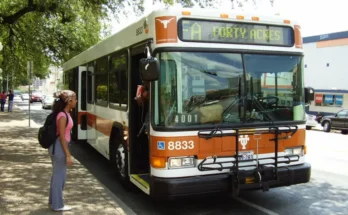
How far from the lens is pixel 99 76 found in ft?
28.1

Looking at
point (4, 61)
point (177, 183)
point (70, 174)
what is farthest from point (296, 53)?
point (4, 61)

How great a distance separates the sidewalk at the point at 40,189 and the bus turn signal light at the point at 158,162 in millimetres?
830

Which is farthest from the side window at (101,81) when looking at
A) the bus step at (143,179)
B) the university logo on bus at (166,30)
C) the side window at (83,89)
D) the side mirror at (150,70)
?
the side mirror at (150,70)

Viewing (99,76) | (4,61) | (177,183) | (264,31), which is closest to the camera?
(177,183)

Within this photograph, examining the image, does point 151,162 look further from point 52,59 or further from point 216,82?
point 52,59

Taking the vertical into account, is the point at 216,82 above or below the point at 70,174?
above

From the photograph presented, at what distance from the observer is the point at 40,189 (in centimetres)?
650

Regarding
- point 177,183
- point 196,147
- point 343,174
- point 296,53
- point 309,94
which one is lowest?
point 343,174

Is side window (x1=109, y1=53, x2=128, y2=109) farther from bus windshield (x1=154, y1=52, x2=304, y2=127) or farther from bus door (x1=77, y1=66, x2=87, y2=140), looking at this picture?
bus door (x1=77, y1=66, x2=87, y2=140)

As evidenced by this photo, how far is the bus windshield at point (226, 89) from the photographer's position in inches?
197

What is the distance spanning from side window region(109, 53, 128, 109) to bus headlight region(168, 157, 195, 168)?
5.90 ft

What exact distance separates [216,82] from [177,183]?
57.0 inches

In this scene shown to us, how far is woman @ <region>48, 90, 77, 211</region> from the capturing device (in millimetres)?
5129

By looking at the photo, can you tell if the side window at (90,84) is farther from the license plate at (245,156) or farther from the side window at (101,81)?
the license plate at (245,156)
